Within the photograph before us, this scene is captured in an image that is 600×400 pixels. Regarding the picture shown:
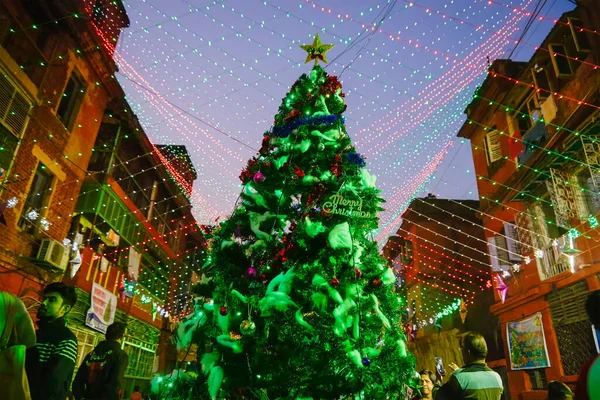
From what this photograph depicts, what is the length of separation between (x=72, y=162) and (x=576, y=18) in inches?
606

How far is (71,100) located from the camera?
12.6 m

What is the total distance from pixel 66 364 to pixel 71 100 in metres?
12.5

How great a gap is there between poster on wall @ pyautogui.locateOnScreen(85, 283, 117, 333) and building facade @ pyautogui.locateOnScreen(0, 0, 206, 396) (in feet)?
0.12

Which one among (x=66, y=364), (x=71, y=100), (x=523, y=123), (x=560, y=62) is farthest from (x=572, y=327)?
(x=71, y=100)

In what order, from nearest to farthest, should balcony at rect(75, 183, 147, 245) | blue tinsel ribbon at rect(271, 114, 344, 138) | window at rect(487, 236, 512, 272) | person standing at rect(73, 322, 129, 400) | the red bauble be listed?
person standing at rect(73, 322, 129, 400) < the red bauble < blue tinsel ribbon at rect(271, 114, 344, 138) < balcony at rect(75, 183, 147, 245) < window at rect(487, 236, 512, 272)

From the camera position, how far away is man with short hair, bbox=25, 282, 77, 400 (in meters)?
2.46

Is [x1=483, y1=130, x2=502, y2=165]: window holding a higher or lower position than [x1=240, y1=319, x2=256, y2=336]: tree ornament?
higher

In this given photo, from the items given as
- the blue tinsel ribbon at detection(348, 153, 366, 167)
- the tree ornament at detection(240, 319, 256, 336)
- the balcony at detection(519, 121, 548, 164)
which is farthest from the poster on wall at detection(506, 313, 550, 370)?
the tree ornament at detection(240, 319, 256, 336)

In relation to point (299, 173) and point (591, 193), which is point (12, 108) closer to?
point (299, 173)

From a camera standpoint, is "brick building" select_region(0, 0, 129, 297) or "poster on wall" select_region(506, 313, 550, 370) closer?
"brick building" select_region(0, 0, 129, 297)

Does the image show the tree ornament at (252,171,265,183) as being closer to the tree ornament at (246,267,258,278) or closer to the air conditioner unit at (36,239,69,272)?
the tree ornament at (246,267,258,278)

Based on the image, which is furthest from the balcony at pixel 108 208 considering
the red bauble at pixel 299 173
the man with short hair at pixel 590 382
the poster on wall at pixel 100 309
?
the man with short hair at pixel 590 382

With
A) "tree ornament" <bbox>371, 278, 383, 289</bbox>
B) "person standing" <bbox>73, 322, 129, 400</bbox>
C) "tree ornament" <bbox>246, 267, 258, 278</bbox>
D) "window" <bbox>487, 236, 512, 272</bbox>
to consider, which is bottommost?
"person standing" <bbox>73, 322, 129, 400</bbox>

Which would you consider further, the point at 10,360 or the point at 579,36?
the point at 579,36
